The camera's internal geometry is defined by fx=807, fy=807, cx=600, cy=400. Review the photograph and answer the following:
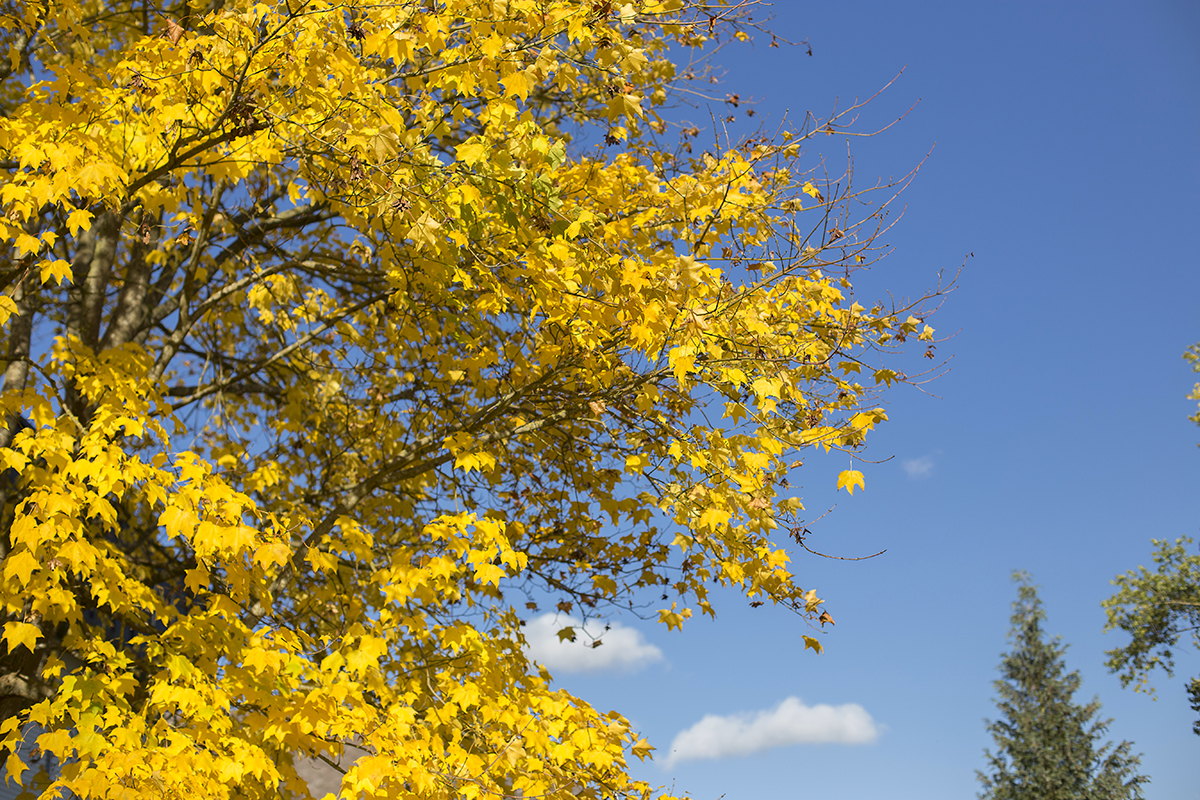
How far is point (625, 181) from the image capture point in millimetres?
6219

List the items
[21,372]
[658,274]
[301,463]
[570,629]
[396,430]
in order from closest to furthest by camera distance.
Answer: [658,274] < [21,372] < [570,629] < [396,430] < [301,463]

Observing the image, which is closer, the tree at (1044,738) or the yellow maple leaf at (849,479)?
the yellow maple leaf at (849,479)

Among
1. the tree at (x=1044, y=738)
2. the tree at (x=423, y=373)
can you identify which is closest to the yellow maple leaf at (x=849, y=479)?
the tree at (x=423, y=373)

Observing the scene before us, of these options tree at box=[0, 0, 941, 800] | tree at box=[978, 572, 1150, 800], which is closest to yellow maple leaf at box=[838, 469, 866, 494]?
tree at box=[0, 0, 941, 800]

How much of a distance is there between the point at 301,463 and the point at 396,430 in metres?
1.40

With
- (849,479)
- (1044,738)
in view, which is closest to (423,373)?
(849,479)

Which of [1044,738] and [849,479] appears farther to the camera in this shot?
[1044,738]

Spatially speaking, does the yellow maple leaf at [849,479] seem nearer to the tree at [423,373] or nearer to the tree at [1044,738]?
the tree at [423,373]

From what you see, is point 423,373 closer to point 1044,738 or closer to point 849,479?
point 849,479

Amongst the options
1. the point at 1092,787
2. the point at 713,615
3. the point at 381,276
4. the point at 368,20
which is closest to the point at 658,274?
the point at 368,20

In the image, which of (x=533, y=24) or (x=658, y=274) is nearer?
(x=533, y=24)

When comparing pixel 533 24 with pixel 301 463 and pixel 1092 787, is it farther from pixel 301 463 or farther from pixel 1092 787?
pixel 1092 787

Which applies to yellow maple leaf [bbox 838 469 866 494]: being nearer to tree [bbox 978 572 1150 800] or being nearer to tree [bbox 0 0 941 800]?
tree [bbox 0 0 941 800]

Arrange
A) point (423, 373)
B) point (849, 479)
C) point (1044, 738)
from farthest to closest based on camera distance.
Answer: point (1044, 738)
point (423, 373)
point (849, 479)
